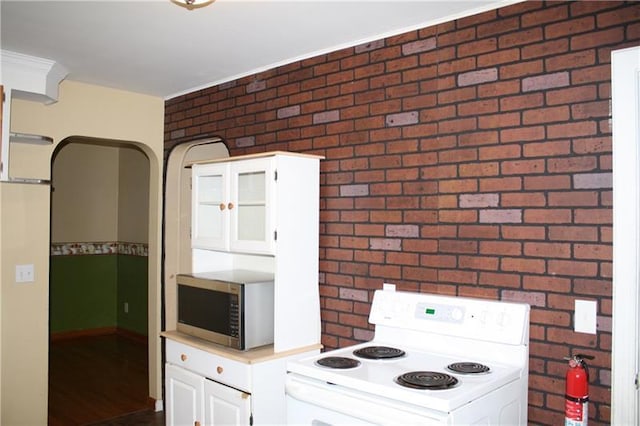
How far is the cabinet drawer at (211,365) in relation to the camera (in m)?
2.74

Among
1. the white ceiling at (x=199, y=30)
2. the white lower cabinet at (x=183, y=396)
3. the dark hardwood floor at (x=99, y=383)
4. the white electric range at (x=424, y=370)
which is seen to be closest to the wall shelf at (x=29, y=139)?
the white ceiling at (x=199, y=30)

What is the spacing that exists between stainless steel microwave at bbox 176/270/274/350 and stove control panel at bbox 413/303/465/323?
33.6 inches

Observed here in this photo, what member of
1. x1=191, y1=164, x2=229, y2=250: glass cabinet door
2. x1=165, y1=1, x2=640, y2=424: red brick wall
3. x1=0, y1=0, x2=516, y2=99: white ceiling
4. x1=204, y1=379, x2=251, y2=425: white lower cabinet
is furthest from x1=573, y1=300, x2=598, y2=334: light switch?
x1=191, y1=164, x2=229, y2=250: glass cabinet door

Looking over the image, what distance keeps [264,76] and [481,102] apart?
1518 millimetres

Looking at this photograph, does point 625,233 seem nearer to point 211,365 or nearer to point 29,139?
point 211,365

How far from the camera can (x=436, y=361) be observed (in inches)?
92.2

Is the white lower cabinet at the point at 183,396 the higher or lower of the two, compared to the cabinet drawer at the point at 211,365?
lower

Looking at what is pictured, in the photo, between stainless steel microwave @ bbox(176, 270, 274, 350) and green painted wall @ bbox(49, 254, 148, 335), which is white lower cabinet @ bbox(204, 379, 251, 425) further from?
green painted wall @ bbox(49, 254, 148, 335)

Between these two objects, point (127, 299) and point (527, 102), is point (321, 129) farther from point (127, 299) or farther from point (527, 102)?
point (127, 299)

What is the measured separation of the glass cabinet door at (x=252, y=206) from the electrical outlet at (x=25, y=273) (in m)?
1.52

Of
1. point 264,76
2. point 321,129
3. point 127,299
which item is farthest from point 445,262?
point 127,299

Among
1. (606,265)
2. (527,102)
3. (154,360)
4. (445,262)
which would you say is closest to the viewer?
(606,265)

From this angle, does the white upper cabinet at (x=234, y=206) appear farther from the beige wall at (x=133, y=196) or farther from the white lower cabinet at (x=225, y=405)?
A: the beige wall at (x=133, y=196)

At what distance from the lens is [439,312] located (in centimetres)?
247
